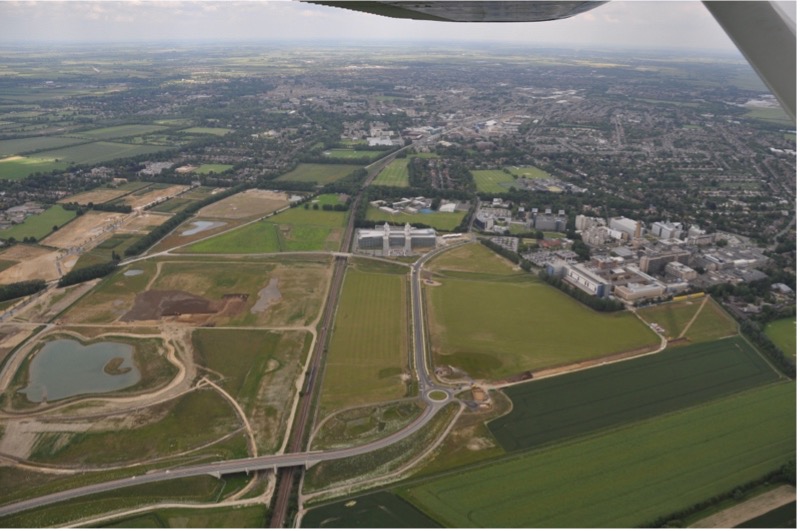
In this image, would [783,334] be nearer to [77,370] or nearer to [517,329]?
[517,329]

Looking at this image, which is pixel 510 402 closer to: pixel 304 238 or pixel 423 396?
pixel 423 396

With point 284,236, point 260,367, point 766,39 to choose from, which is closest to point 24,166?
point 284,236

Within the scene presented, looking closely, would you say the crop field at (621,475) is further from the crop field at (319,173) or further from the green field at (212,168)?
the green field at (212,168)

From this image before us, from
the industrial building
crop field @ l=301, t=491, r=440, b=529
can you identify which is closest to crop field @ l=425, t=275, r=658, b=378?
the industrial building

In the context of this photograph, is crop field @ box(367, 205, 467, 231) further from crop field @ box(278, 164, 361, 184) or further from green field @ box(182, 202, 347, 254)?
crop field @ box(278, 164, 361, 184)

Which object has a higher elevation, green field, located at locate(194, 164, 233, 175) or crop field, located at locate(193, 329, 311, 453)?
green field, located at locate(194, 164, 233, 175)

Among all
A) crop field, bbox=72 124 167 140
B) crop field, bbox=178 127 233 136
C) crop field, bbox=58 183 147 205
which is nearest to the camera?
crop field, bbox=58 183 147 205
